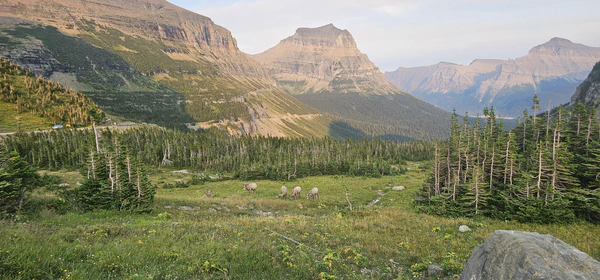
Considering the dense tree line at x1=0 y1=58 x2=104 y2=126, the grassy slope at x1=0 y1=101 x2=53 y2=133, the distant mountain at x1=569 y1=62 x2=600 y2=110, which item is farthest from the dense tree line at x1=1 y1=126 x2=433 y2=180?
the distant mountain at x1=569 y1=62 x2=600 y2=110

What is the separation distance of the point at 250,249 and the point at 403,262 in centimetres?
905

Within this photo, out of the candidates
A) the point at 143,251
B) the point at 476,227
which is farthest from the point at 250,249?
the point at 476,227

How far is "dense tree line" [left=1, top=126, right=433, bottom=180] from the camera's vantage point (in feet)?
257

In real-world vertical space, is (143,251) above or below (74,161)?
above

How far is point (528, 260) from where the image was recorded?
8.55 meters

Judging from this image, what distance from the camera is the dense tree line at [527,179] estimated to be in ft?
83.6

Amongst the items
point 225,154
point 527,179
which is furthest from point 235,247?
point 225,154

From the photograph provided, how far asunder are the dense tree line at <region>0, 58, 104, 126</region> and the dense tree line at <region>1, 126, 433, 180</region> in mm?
20651

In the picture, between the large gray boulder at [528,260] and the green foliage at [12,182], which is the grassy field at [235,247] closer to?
the green foliage at [12,182]

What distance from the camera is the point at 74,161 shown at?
264 ft

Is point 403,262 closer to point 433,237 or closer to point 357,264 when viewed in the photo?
point 357,264

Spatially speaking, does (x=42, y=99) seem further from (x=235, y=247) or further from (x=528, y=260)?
(x=528, y=260)

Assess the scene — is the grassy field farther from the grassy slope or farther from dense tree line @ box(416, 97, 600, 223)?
the grassy slope

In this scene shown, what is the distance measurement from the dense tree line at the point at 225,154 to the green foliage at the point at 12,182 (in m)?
29.3
